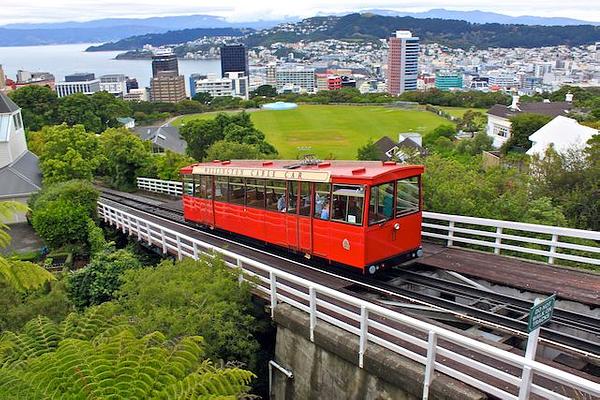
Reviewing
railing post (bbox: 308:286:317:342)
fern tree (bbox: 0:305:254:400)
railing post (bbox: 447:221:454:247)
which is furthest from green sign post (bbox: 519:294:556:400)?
railing post (bbox: 447:221:454:247)

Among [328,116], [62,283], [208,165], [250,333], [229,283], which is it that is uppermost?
[208,165]

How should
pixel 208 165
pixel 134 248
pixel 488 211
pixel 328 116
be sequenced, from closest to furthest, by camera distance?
pixel 488 211
pixel 208 165
pixel 134 248
pixel 328 116

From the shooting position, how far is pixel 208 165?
18281 millimetres

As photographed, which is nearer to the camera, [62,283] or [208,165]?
[62,283]

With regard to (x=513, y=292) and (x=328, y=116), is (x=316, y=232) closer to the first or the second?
(x=513, y=292)

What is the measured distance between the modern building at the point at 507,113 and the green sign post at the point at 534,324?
66741 millimetres

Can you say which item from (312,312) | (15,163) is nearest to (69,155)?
(15,163)

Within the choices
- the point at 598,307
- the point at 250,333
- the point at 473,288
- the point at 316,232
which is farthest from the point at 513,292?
the point at 250,333

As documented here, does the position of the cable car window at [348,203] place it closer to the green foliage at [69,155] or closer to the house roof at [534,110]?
the green foliage at [69,155]

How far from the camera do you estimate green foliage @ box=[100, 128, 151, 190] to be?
3709cm

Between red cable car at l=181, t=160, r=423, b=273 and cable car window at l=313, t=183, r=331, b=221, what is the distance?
0.08 feet

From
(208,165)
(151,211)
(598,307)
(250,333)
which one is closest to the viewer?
(598,307)

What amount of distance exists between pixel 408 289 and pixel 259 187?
5252mm

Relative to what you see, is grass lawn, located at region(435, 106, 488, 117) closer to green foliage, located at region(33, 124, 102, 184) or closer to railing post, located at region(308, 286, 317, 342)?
green foliage, located at region(33, 124, 102, 184)
